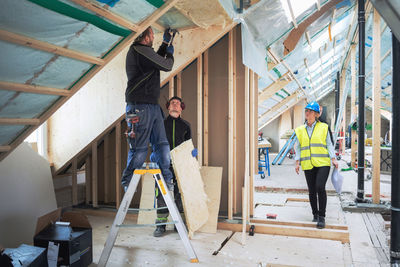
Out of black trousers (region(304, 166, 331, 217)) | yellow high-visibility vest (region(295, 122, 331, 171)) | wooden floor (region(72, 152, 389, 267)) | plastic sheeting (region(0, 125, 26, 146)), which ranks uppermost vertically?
plastic sheeting (region(0, 125, 26, 146))

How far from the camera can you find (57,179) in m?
3.88

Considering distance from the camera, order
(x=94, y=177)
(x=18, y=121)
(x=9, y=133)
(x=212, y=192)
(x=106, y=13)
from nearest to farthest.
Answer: (x=106, y=13)
(x=18, y=121)
(x=9, y=133)
(x=212, y=192)
(x=94, y=177)

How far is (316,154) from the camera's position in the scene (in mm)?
3277

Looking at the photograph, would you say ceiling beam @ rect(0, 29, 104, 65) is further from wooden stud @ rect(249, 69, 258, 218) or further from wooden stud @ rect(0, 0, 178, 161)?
wooden stud @ rect(249, 69, 258, 218)

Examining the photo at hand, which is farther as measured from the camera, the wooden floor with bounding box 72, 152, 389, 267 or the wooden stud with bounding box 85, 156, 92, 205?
the wooden stud with bounding box 85, 156, 92, 205

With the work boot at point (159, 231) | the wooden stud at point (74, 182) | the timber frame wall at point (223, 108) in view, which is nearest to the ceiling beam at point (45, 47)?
the timber frame wall at point (223, 108)

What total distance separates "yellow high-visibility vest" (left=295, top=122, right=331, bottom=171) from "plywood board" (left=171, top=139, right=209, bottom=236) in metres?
1.17

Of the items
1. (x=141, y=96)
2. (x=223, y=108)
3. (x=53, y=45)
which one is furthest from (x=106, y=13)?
(x=223, y=108)

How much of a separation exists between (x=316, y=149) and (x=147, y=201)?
6.53ft

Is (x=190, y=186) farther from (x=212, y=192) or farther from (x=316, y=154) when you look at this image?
(x=316, y=154)

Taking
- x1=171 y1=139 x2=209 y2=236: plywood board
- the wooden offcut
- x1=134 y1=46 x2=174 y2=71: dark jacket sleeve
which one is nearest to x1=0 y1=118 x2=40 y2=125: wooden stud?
x1=134 y1=46 x2=174 y2=71: dark jacket sleeve

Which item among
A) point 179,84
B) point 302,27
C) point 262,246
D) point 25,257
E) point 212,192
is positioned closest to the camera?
point 25,257

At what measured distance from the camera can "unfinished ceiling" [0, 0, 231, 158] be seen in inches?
69.2

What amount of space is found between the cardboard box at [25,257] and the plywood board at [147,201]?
4.91 ft
